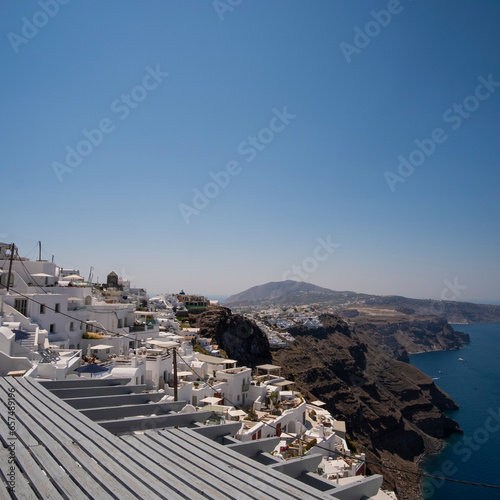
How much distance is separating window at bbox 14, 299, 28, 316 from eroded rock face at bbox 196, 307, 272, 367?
2762 centimetres

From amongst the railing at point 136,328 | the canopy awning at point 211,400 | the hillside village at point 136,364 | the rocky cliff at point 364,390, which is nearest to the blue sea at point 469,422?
the rocky cliff at point 364,390

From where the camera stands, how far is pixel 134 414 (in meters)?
7.17

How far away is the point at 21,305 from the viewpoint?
1027 inches

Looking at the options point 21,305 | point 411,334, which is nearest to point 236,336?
point 21,305

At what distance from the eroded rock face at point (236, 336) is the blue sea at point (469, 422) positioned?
25.6 meters

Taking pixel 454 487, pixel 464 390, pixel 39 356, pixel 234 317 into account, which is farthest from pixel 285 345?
pixel 39 356

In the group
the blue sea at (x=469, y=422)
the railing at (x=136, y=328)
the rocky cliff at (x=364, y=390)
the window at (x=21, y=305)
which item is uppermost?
the window at (x=21, y=305)

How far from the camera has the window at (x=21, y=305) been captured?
85.0ft

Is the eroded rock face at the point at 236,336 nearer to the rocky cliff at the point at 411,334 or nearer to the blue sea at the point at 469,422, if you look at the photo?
the blue sea at the point at 469,422

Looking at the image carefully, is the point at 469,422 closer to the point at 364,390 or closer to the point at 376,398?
the point at 376,398

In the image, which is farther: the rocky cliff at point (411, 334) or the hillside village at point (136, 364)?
the rocky cliff at point (411, 334)

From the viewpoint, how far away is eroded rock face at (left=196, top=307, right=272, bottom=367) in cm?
5303

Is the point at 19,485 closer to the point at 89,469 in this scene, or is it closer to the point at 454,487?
the point at 89,469

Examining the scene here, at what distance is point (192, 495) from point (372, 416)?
64.6 meters
